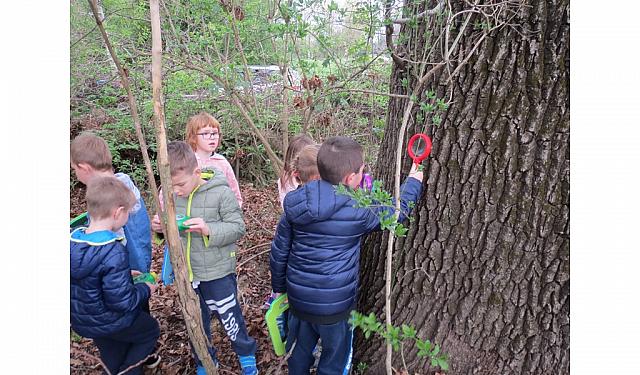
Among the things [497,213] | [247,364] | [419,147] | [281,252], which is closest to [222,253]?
[281,252]

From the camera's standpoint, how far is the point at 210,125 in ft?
11.5

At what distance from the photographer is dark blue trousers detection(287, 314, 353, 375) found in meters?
2.34

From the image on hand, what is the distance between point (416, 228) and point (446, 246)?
0.17 meters

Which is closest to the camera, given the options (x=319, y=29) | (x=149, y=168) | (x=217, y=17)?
(x=149, y=168)

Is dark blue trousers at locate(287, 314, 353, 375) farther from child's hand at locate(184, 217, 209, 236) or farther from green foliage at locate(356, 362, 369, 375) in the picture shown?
child's hand at locate(184, 217, 209, 236)

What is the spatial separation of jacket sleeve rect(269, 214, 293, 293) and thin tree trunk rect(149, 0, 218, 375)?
557mm

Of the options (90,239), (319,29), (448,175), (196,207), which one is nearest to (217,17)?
(319,29)

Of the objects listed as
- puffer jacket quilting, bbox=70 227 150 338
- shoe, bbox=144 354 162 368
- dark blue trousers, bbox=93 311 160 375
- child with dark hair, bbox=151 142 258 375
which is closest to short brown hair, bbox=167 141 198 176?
child with dark hair, bbox=151 142 258 375

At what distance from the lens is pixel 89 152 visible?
259cm

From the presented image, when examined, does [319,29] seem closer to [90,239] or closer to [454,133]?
[454,133]

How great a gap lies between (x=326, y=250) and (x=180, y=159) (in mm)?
948

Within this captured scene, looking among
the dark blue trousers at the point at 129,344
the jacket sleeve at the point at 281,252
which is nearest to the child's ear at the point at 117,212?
the dark blue trousers at the point at 129,344

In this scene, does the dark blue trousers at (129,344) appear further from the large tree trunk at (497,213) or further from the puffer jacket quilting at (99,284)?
the large tree trunk at (497,213)

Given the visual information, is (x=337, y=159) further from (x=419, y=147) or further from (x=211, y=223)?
(x=211, y=223)
